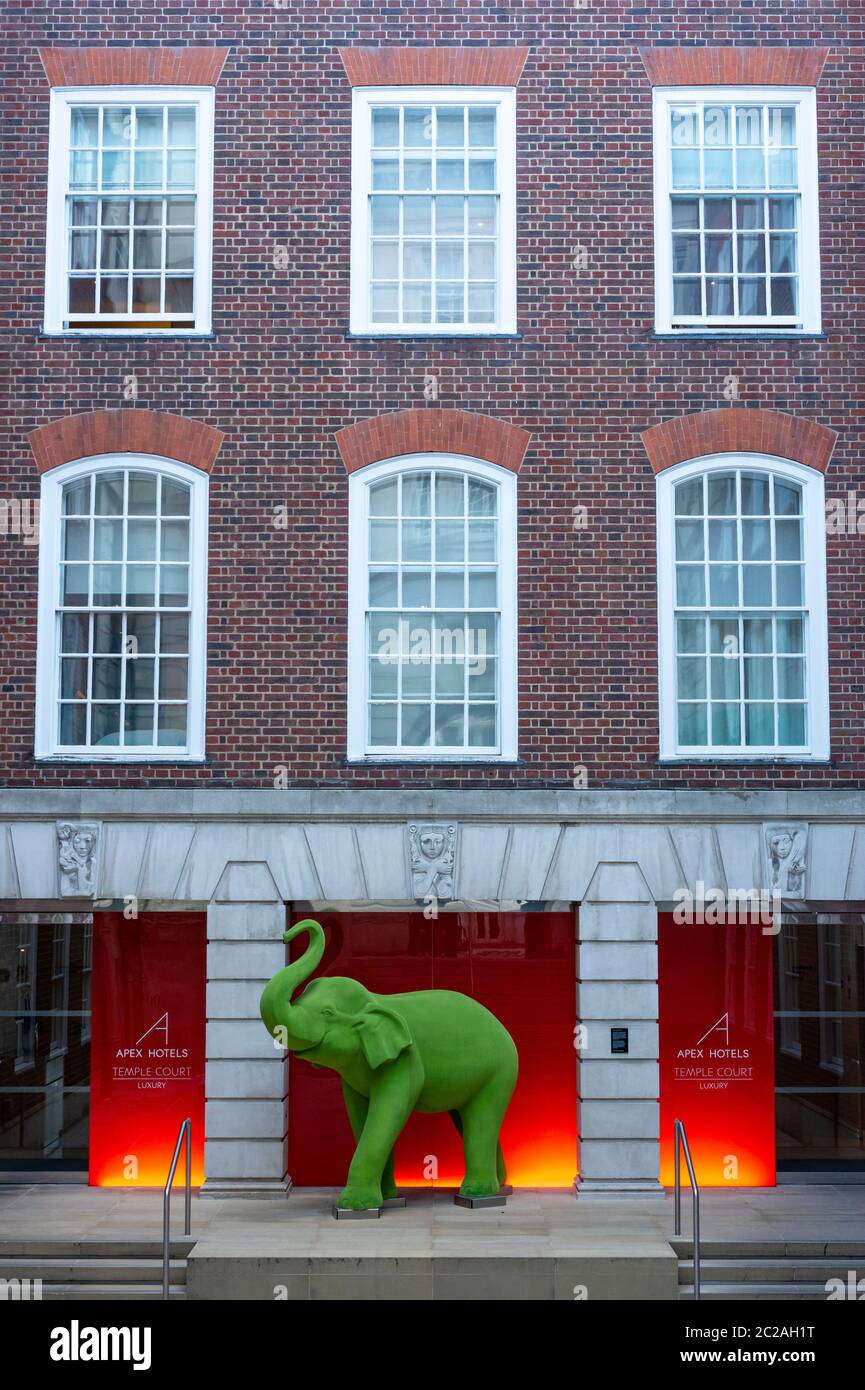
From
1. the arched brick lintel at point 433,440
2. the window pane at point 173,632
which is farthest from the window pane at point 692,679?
the window pane at point 173,632

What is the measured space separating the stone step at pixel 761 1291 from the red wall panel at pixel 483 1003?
2717 millimetres

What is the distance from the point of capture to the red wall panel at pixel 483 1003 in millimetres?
14352

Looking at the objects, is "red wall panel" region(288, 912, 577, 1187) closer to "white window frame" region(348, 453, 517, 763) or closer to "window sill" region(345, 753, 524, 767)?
"window sill" region(345, 753, 524, 767)

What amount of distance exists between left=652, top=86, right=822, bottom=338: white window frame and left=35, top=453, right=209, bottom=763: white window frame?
4942 millimetres

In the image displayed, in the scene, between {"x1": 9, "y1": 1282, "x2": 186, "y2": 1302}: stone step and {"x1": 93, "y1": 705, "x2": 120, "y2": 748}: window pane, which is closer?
{"x1": 9, "y1": 1282, "x2": 186, "y2": 1302}: stone step

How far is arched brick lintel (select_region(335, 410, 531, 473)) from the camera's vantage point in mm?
14508

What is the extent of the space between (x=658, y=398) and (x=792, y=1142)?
289 inches

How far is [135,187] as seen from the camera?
1491 centimetres

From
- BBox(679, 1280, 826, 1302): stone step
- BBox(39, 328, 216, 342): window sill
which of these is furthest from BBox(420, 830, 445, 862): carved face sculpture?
BBox(39, 328, 216, 342): window sill

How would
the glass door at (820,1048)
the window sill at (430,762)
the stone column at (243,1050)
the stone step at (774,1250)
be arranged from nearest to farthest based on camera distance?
the stone step at (774,1250), the stone column at (243,1050), the window sill at (430,762), the glass door at (820,1048)

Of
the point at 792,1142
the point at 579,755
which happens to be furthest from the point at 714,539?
the point at 792,1142

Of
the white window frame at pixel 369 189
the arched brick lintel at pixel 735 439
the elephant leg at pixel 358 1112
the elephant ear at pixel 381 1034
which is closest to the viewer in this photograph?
the elephant ear at pixel 381 1034

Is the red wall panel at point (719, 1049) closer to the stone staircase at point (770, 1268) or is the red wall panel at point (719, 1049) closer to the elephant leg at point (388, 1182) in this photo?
the stone staircase at point (770, 1268)
